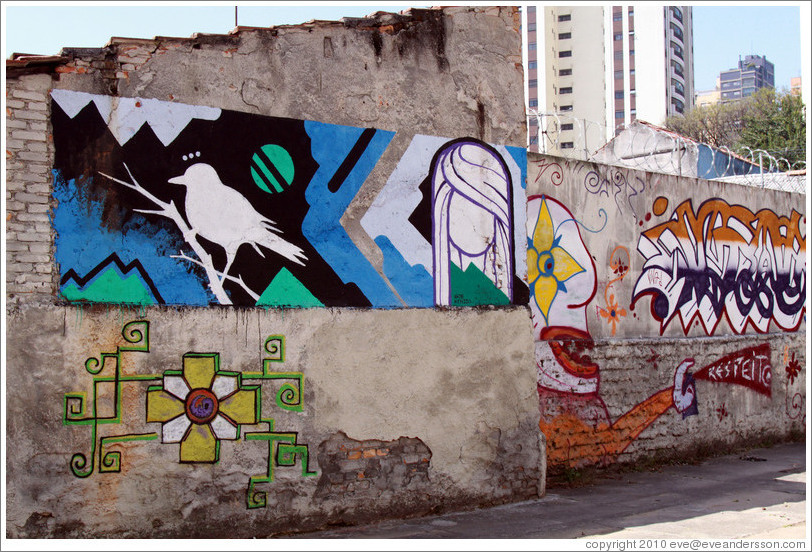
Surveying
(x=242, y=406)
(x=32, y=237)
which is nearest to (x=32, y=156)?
(x=32, y=237)

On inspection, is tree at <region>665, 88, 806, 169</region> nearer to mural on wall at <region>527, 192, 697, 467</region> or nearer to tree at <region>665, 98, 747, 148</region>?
tree at <region>665, 98, 747, 148</region>

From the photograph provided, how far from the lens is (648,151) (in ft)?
45.1

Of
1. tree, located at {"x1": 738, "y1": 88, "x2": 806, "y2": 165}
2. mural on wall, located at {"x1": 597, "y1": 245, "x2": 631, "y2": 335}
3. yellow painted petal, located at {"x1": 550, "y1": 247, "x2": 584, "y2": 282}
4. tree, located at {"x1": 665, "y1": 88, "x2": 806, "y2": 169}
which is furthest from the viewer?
tree, located at {"x1": 738, "y1": 88, "x2": 806, "y2": 165}

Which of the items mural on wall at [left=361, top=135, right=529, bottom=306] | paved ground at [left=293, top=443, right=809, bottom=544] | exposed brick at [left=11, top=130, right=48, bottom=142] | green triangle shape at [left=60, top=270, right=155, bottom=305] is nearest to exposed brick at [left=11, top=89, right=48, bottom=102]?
exposed brick at [left=11, top=130, right=48, bottom=142]

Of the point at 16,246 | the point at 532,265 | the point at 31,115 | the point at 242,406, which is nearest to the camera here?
the point at 16,246

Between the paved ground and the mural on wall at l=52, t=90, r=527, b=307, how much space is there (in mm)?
1848

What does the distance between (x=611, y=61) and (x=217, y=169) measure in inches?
3031

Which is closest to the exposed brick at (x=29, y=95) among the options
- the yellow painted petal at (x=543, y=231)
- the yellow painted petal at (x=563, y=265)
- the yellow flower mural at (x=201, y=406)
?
the yellow flower mural at (x=201, y=406)

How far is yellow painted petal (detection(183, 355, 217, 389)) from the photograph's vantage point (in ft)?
19.3

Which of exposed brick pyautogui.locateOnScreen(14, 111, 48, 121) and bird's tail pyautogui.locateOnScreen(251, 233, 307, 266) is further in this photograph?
bird's tail pyautogui.locateOnScreen(251, 233, 307, 266)

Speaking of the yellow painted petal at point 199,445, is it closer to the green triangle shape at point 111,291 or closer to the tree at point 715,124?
the green triangle shape at point 111,291

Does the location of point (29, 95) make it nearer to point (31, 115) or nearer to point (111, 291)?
point (31, 115)

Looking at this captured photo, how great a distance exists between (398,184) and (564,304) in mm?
2802

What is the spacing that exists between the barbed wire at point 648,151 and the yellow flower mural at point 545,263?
2.60 ft
